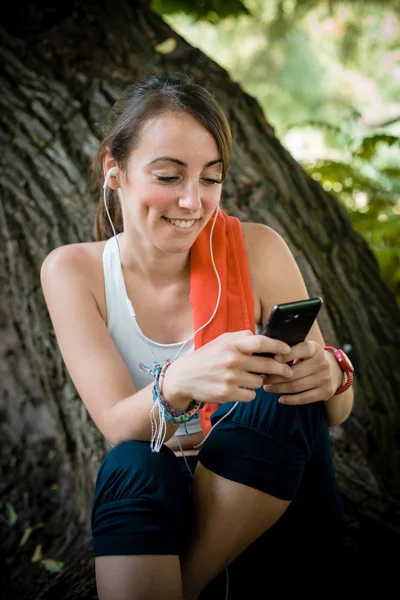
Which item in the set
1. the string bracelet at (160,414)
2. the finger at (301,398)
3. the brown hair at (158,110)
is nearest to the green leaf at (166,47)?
the brown hair at (158,110)

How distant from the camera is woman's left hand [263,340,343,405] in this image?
149cm

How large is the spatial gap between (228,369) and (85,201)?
1.25 meters

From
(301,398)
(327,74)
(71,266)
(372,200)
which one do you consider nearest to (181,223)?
(71,266)

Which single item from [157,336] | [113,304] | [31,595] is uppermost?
[113,304]

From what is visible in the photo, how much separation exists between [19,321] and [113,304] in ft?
2.75

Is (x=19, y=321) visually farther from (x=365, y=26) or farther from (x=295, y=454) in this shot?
(x=365, y=26)

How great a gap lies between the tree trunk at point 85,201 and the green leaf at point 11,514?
0.04 metres

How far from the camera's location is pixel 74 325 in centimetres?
178

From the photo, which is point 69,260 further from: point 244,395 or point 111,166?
point 244,395

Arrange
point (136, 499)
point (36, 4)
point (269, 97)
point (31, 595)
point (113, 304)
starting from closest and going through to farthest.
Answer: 1. point (136, 499)
2. point (113, 304)
3. point (31, 595)
4. point (36, 4)
5. point (269, 97)

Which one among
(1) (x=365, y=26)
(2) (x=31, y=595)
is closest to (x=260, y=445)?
(2) (x=31, y=595)

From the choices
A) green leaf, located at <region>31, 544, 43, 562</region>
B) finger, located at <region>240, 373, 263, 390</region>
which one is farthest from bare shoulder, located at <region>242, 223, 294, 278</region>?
green leaf, located at <region>31, 544, 43, 562</region>

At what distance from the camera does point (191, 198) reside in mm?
1669

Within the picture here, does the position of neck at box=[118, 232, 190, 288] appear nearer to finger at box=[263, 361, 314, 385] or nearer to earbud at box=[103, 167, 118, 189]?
earbud at box=[103, 167, 118, 189]
